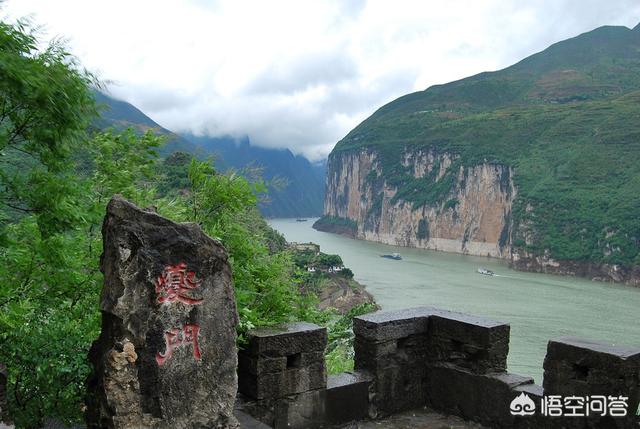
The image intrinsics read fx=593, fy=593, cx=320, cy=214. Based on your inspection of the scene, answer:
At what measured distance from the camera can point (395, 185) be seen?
A: 10288 centimetres

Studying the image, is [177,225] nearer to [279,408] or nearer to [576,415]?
[279,408]

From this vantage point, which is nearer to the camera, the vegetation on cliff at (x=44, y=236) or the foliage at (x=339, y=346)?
the vegetation on cliff at (x=44, y=236)

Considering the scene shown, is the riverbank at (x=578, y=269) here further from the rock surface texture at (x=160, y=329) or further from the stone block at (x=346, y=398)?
the rock surface texture at (x=160, y=329)

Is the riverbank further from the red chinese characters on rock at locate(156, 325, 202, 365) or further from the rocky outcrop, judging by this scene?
the red chinese characters on rock at locate(156, 325, 202, 365)

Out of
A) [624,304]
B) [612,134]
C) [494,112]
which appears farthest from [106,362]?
[494,112]

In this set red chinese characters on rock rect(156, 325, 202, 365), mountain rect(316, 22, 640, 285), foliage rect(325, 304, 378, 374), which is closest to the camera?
red chinese characters on rock rect(156, 325, 202, 365)

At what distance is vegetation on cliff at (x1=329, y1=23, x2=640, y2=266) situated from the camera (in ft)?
211

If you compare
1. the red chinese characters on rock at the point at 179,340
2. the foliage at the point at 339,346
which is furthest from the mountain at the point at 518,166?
the red chinese characters on rock at the point at 179,340

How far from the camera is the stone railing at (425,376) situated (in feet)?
13.5

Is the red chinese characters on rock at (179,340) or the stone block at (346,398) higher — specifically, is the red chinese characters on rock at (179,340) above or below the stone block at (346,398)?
above

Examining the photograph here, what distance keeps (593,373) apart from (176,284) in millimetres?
2966

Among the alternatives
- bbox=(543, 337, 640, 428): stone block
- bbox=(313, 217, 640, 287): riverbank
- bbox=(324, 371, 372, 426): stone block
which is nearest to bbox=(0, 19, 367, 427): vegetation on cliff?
bbox=(324, 371, 372, 426): stone block

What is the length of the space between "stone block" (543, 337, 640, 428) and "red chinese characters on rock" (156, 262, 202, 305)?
2.74 m

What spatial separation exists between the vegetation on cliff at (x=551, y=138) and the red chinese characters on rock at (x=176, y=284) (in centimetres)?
5681
